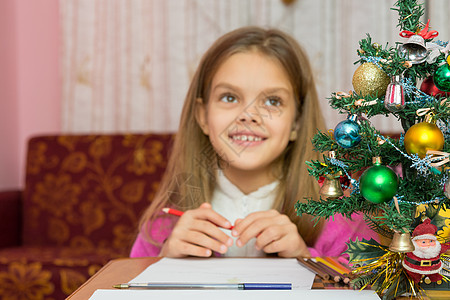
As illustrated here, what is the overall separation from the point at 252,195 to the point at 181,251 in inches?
13.0

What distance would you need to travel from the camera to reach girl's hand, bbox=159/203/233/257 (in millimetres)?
762

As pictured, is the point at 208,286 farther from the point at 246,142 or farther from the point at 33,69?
the point at 33,69

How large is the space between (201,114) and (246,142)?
0.14 meters

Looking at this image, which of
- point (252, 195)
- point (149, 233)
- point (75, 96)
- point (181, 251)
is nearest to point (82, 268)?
point (149, 233)

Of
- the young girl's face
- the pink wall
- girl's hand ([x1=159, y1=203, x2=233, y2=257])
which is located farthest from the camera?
the pink wall

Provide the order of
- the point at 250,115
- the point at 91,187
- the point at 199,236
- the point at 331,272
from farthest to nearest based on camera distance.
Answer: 1. the point at 91,187
2. the point at 250,115
3. the point at 199,236
4. the point at 331,272

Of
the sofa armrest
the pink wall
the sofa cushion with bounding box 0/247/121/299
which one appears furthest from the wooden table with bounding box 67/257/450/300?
the pink wall

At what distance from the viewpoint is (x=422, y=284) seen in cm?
52

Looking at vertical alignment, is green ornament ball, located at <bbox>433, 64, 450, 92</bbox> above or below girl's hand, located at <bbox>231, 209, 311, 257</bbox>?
above

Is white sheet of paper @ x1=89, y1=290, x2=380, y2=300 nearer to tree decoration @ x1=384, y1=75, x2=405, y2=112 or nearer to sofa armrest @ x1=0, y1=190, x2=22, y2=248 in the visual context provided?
tree decoration @ x1=384, y1=75, x2=405, y2=112

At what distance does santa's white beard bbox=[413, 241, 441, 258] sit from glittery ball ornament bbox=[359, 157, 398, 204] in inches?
2.2

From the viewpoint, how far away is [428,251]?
477mm

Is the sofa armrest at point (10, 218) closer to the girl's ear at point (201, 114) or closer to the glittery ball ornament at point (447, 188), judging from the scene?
the girl's ear at point (201, 114)

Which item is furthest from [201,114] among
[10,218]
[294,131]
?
[10,218]
